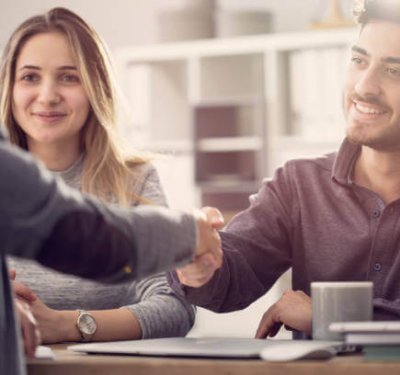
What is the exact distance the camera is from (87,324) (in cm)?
196

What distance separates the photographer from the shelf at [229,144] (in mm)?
6324

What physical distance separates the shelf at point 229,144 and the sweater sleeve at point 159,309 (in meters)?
3.94

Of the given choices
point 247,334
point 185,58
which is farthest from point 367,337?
point 185,58

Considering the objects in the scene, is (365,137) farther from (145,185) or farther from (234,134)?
(234,134)

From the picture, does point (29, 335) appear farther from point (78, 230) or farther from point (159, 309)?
point (159, 309)

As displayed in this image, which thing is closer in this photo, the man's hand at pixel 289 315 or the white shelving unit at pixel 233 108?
the man's hand at pixel 289 315

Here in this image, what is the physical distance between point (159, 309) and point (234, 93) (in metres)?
4.49

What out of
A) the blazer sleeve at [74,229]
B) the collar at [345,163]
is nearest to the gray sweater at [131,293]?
the collar at [345,163]

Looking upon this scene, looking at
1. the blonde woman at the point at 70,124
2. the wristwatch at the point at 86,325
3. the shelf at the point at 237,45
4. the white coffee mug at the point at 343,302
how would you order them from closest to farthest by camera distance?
the white coffee mug at the point at 343,302 → the wristwatch at the point at 86,325 → the blonde woman at the point at 70,124 → the shelf at the point at 237,45

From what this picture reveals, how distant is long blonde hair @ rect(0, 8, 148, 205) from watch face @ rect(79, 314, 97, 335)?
1.53 ft

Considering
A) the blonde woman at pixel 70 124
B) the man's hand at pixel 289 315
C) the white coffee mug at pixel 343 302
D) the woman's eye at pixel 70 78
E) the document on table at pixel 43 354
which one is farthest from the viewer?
the woman's eye at pixel 70 78

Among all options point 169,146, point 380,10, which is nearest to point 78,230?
point 380,10

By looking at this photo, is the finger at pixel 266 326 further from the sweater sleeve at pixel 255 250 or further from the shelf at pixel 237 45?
the shelf at pixel 237 45

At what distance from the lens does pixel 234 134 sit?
641 centimetres
